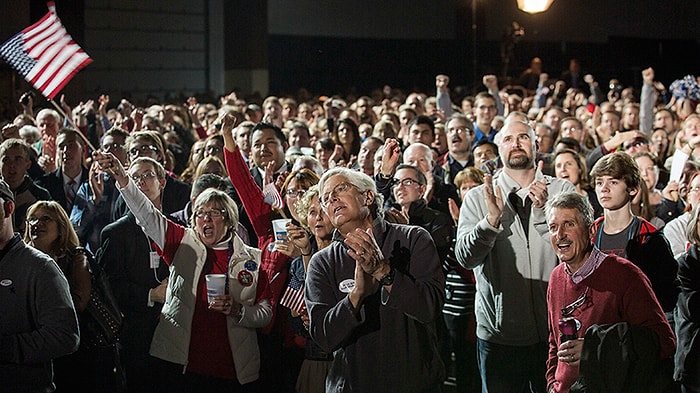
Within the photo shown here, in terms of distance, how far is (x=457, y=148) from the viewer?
29.1ft

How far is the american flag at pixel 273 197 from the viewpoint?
6.64m

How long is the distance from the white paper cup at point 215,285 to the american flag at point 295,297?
37 cm

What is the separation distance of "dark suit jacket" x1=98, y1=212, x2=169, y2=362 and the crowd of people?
10 mm

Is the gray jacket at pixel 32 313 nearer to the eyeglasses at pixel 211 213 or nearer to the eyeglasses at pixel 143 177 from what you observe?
the eyeglasses at pixel 211 213

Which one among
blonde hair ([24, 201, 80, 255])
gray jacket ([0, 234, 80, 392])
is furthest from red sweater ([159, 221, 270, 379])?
gray jacket ([0, 234, 80, 392])

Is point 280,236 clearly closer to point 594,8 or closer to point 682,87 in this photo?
point 682,87

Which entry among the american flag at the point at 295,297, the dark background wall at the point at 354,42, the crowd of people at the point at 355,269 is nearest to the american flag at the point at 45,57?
the crowd of people at the point at 355,269

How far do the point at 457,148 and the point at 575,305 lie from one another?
4450mm

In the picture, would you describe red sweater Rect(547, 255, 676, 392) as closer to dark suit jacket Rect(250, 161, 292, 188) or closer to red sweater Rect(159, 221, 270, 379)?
red sweater Rect(159, 221, 270, 379)

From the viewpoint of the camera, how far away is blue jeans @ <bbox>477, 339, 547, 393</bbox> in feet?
18.2

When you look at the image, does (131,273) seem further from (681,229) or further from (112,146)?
A: (681,229)

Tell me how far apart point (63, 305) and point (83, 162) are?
4.72 metres

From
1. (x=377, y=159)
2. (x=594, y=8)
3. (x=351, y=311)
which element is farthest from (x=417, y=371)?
(x=594, y=8)

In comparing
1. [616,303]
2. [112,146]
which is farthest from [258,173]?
[616,303]
